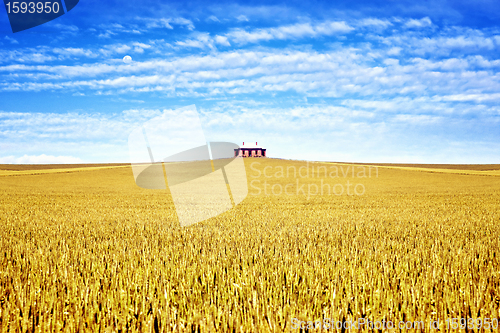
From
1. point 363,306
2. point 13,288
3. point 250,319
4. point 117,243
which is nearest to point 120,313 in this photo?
point 250,319

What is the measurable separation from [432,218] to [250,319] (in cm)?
1045

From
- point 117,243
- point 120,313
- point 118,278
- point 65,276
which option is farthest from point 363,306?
point 117,243

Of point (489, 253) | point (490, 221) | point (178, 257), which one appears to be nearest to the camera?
point (178, 257)

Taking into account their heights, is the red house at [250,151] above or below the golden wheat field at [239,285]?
above

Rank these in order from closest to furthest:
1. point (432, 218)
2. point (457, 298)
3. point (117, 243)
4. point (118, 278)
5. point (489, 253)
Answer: point (457, 298) → point (118, 278) → point (489, 253) → point (117, 243) → point (432, 218)

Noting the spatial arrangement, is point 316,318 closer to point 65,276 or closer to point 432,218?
point 65,276

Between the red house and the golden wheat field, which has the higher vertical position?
the red house

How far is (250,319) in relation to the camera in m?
2.79

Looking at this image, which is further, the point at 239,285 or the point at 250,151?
the point at 250,151

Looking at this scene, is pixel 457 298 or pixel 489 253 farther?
pixel 489 253

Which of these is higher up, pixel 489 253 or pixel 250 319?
pixel 250 319

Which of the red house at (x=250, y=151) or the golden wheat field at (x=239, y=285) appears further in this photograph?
the red house at (x=250, y=151)

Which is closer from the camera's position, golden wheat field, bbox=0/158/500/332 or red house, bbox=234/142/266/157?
golden wheat field, bbox=0/158/500/332

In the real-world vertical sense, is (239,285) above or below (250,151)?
below
